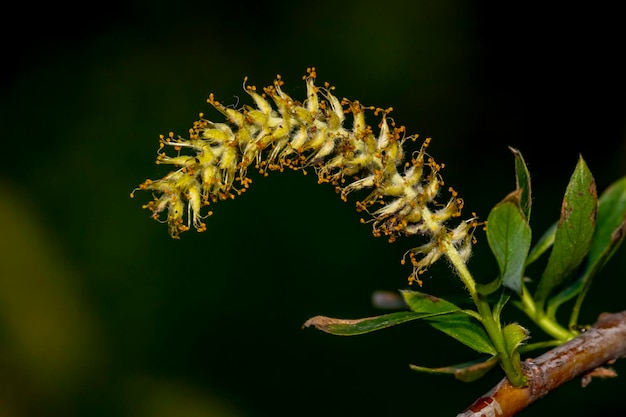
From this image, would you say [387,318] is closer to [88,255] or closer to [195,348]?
[195,348]

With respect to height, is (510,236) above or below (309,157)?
below

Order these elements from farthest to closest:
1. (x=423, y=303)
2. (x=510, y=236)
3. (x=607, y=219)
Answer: (x=607, y=219) < (x=423, y=303) < (x=510, y=236)

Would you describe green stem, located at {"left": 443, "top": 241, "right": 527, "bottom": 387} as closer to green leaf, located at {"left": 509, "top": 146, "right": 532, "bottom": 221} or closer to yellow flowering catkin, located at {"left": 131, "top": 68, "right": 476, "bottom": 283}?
yellow flowering catkin, located at {"left": 131, "top": 68, "right": 476, "bottom": 283}

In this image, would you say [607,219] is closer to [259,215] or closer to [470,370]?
[470,370]

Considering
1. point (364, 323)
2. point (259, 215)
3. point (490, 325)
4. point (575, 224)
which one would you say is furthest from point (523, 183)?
point (259, 215)

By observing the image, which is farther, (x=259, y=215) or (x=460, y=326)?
(x=259, y=215)

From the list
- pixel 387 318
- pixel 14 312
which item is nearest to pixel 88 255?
pixel 14 312
